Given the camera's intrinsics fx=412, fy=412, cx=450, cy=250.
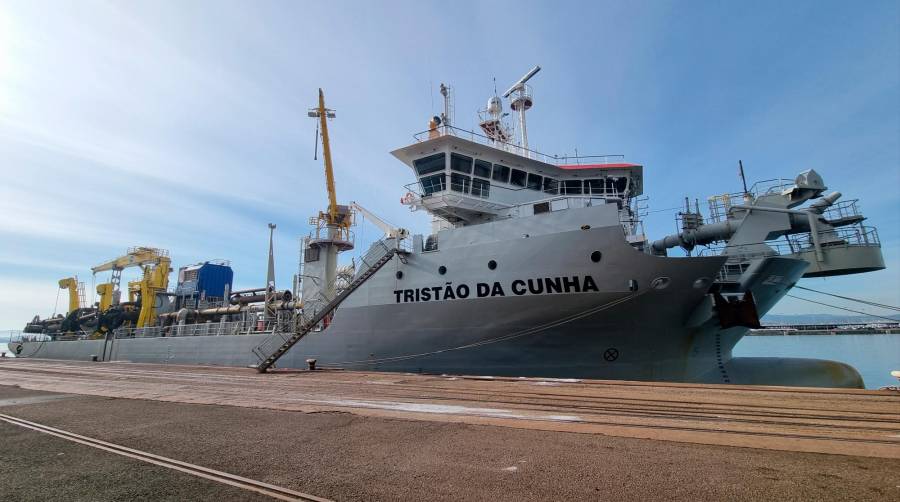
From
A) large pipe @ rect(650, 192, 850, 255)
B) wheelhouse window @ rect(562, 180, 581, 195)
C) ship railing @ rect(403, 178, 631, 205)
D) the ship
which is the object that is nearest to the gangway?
the ship

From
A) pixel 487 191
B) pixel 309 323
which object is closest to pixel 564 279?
pixel 487 191

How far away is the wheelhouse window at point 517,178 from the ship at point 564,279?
2.4 inches

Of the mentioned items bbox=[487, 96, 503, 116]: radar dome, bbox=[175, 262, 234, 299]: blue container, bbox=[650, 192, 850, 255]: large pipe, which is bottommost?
bbox=[650, 192, 850, 255]: large pipe

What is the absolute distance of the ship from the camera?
10.5 meters

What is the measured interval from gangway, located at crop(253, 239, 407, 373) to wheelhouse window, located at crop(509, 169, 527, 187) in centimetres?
499

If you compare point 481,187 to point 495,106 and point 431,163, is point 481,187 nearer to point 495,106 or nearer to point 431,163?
point 431,163

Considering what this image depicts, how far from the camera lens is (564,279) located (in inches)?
421

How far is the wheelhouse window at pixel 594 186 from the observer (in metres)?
15.2

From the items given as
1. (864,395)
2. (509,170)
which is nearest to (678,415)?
(864,395)

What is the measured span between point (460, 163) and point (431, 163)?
1063mm

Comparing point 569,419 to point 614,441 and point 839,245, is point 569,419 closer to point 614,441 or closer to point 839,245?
point 614,441

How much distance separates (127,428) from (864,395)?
9.55 m

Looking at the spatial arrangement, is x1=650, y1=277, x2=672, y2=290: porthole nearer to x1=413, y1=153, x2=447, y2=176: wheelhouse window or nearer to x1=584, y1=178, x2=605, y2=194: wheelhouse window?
x1=584, y1=178, x2=605, y2=194: wheelhouse window

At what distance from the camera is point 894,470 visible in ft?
9.22
